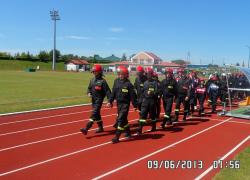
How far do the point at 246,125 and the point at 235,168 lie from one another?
6286 mm

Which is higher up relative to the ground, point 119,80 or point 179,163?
point 119,80

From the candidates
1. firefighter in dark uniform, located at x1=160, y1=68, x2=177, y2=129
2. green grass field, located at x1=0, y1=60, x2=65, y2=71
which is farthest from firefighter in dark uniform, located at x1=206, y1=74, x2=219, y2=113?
green grass field, located at x1=0, y1=60, x2=65, y2=71

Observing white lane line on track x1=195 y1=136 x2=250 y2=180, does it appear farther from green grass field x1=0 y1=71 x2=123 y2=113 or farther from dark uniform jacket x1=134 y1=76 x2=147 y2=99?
green grass field x1=0 y1=71 x2=123 y2=113

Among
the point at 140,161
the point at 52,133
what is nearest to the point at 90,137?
the point at 52,133

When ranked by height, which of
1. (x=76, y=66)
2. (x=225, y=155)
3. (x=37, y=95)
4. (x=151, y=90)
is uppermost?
(x=76, y=66)

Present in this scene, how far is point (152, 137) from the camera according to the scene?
34.0ft

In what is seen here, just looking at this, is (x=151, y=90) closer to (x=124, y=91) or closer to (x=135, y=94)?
(x=135, y=94)

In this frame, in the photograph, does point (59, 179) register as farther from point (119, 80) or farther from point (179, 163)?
point (119, 80)

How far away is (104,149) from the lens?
28.9 feet

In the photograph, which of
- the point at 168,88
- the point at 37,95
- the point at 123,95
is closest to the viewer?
the point at 123,95

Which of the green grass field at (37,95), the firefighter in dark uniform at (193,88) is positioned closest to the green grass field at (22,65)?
the green grass field at (37,95)
